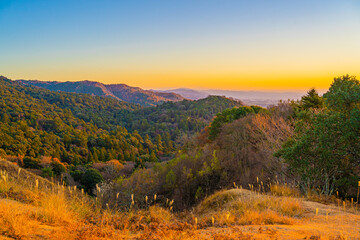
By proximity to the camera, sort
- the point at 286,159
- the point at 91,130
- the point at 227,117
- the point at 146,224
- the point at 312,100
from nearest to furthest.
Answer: the point at 146,224
the point at 286,159
the point at 312,100
the point at 227,117
the point at 91,130

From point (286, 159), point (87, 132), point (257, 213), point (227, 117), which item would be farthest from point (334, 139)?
point (87, 132)

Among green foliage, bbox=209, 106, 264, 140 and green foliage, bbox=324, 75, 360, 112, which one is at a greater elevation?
green foliage, bbox=324, 75, 360, 112

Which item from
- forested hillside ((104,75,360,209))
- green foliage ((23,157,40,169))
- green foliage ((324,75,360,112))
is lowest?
green foliage ((23,157,40,169))

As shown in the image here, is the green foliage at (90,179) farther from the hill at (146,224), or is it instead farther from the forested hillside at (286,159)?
the hill at (146,224)

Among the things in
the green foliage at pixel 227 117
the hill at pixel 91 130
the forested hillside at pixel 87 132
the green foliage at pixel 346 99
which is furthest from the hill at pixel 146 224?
the hill at pixel 91 130

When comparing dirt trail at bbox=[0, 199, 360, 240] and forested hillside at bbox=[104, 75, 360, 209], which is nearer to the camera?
dirt trail at bbox=[0, 199, 360, 240]

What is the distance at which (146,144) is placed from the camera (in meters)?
73.7

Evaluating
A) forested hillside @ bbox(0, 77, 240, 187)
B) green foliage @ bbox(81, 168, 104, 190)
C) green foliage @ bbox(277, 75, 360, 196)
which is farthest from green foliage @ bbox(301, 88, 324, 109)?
forested hillside @ bbox(0, 77, 240, 187)

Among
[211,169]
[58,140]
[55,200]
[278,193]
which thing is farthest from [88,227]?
[58,140]

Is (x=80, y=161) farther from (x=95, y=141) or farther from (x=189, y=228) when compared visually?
(x=189, y=228)

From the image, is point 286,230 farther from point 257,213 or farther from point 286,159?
point 286,159

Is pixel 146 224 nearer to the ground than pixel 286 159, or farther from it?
nearer to the ground

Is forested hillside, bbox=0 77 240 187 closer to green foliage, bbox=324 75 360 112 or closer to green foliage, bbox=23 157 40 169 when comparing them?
green foliage, bbox=23 157 40 169

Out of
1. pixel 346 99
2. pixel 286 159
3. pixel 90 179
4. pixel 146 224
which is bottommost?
pixel 90 179
